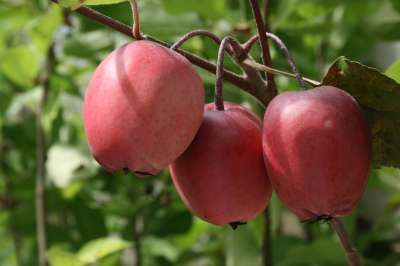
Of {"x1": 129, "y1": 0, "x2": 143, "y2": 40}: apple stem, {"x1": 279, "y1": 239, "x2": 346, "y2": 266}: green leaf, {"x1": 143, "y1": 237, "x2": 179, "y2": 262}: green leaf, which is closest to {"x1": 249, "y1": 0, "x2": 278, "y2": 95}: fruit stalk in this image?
{"x1": 129, "y1": 0, "x2": 143, "y2": 40}: apple stem

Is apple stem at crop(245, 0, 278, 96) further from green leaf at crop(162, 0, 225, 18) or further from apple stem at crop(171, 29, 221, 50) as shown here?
green leaf at crop(162, 0, 225, 18)

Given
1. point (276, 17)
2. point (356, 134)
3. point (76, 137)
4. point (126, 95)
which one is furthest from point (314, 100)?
point (76, 137)

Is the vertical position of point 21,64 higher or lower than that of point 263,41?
lower

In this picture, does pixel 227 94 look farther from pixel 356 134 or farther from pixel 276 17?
pixel 356 134

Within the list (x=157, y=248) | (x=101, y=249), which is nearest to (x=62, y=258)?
(x=101, y=249)

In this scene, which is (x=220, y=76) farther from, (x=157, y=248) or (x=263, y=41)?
(x=157, y=248)

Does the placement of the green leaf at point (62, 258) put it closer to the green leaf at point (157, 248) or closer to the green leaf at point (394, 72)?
the green leaf at point (394, 72)

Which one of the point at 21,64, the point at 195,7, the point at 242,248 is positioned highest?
the point at 195,7
